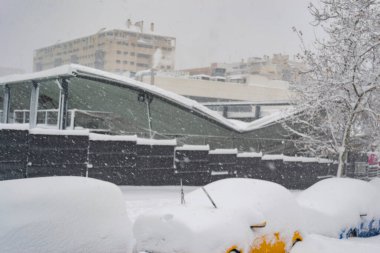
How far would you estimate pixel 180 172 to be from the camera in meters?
18.1

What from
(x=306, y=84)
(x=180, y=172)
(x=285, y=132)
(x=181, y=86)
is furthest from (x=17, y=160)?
(x=181, y=86)

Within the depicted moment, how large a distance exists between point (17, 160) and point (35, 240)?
968cm

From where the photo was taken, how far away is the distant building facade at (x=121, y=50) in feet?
369

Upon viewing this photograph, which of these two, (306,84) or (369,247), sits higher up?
(306,84)

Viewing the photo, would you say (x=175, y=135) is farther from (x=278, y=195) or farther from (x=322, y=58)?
(x=278, y=195)

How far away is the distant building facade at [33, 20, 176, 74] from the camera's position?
112 m

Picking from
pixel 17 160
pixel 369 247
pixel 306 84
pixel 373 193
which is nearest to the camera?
pixel 369 247

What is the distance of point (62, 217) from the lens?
16.1 feet

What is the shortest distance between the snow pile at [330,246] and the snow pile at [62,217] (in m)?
3.21

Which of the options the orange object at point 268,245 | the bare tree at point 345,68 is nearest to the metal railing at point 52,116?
the bare tree at point 345,68

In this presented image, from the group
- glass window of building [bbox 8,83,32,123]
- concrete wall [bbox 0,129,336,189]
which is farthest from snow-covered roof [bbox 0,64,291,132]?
concrete wall [bbox 0,129,336,189]

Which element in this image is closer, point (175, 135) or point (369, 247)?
point (369, 247)

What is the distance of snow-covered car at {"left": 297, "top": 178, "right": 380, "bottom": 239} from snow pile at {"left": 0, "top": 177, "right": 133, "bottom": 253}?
15.8 ft

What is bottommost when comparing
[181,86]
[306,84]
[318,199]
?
[318,199]
